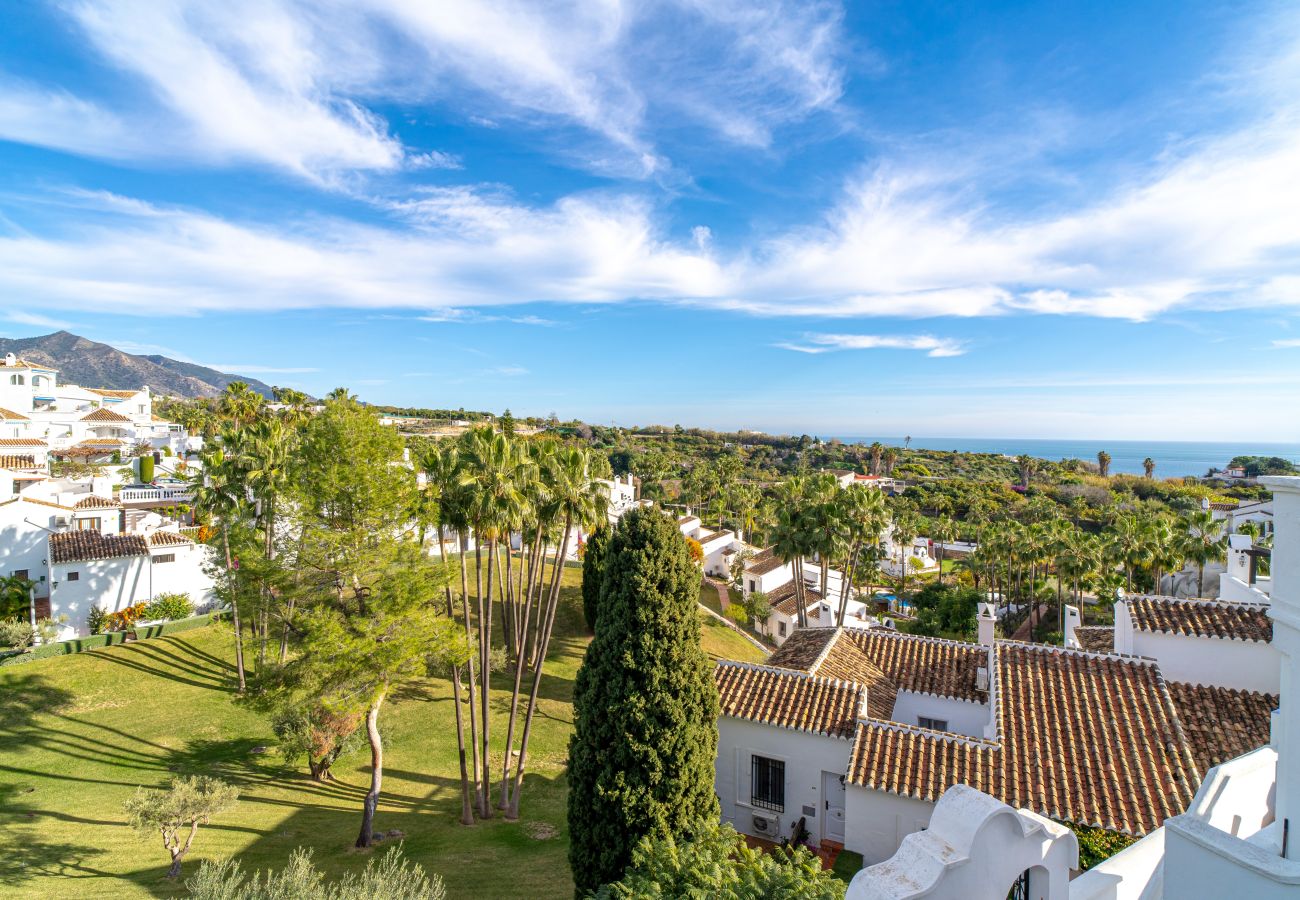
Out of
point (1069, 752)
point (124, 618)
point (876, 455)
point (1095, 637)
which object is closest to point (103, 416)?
point (124, 618)

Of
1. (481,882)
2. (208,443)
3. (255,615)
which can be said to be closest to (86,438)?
(208,443)

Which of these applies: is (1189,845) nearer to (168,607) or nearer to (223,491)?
(223,491)

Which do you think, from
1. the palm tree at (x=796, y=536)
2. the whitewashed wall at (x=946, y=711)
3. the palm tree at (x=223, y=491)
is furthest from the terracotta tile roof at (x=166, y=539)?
the whitewashed wall at (x=946, y=711)

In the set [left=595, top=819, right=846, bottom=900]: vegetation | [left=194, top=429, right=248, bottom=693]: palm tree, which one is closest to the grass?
[left=194, top=429, right=248, bottom=693]: palm tree

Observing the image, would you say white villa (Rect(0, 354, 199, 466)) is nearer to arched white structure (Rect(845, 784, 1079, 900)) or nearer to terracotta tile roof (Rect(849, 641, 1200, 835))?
terracotta tile roof (Rect(849, 641, 1200, 835))

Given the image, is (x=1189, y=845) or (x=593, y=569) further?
(x=593, y=569)

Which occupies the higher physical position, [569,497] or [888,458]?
[569,497]
